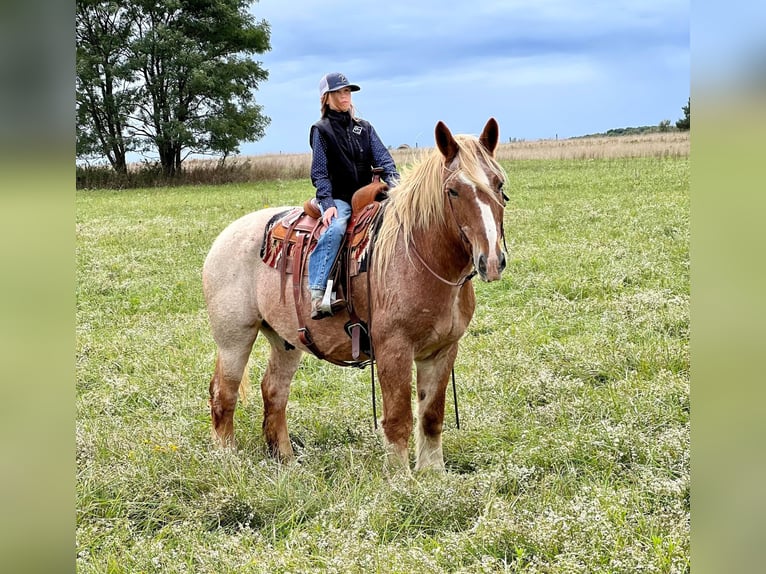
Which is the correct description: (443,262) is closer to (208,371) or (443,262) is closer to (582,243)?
(208,371)

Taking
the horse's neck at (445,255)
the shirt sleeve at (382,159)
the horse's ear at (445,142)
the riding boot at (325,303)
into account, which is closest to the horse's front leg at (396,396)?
the riding boot at (325,303)

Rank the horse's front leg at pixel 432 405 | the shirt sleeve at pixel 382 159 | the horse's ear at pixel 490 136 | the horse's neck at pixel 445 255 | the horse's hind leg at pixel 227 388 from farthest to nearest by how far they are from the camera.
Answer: the horse's hind leg at pixel 227 388
the shirt sleeve at pixel 382 159
the horse's front leg at pixel 432 405
the horse's neck at pixel 445 255
the horse's ear at pixel 490 136

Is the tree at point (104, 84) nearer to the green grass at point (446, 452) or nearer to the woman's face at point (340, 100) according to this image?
the green grass at point (446, 452)

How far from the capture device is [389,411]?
14.8ft

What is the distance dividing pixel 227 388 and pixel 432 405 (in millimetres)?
1772

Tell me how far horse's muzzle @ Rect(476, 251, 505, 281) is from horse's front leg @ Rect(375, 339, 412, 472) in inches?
36.4

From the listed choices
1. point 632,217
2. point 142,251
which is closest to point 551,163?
point 632,217

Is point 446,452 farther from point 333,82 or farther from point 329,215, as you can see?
point 333,82

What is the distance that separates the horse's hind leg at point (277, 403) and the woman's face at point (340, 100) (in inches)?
80.6

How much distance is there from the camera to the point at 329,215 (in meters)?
4.81

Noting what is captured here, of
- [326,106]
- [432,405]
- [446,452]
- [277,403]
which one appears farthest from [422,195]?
[277,403]

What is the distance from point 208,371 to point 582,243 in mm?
8045

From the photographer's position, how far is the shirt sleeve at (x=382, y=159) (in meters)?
5.07

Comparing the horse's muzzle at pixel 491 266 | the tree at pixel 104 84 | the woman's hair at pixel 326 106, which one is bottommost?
the horse's muzzle at pixel 491 266
